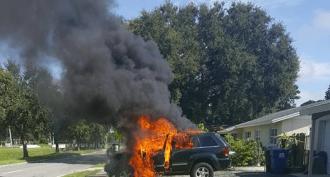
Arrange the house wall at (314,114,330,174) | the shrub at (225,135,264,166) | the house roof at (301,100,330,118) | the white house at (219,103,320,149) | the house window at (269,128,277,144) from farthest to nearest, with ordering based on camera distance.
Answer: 1. the house window at (269,128,277,144)
2. the white house at (219,103,320,149)
3. the shrub at (225,135,264,166)
4. the house wall at (314,114,330,174)
5. the house roof at (301,100,330,118)

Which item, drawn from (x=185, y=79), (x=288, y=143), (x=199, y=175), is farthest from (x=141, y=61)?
(x=185, y=79)

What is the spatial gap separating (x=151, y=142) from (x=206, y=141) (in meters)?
2.44

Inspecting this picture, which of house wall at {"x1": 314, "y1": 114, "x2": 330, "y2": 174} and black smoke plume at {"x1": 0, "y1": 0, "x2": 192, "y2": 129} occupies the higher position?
black smoke plume at {"x1": 0, "y1": 0, "x2": 192, "y2": 129}

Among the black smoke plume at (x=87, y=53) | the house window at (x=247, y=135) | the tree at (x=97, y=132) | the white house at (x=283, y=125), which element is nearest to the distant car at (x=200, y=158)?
the black smoke plume at (x=87, y=53)

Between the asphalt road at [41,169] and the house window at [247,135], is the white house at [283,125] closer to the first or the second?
the house window at [247,135]

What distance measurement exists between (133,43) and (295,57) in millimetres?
36455

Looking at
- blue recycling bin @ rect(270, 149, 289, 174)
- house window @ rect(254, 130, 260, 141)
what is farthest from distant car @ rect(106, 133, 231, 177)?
house window @ rect(254, 130, 260, 141)

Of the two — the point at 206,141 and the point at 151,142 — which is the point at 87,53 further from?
the point at 206,141

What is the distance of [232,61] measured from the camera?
47.3 m

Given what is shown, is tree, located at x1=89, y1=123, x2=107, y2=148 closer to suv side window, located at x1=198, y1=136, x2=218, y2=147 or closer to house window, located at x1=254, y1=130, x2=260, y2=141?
suv side window, located at x1=198, y1=136, x2=218, y2=147

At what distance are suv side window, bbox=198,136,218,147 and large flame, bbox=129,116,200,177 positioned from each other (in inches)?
19.3

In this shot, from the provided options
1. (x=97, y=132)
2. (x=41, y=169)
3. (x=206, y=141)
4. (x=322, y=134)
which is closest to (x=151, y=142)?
(x=206, y=141)

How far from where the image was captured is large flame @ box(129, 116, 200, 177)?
1622 cm

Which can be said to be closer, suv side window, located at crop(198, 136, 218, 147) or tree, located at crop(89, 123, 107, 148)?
suv side window, located at crop(198, 136, 218, 147)
